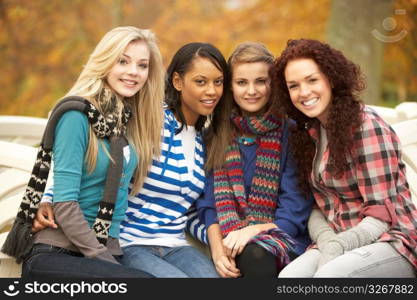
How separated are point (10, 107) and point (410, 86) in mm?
7296

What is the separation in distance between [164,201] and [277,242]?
2.13 ft

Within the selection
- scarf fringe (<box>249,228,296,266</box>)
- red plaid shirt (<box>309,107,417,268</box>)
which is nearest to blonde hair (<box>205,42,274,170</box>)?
scarf fringe (<box>249,228,296,266</box>)

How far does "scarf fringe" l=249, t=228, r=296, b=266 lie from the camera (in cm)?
284

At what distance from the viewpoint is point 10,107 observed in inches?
411

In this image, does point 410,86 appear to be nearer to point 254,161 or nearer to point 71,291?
point 254,161

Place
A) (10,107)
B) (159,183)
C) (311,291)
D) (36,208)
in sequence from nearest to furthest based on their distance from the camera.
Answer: (311,291), (36,208), (159,183), (10,107)

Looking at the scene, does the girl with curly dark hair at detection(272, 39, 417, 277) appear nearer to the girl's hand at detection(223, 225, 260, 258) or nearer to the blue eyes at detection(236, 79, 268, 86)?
the blue eyes at detection(236, 79, 268, 86)

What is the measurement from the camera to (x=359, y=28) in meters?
6.67

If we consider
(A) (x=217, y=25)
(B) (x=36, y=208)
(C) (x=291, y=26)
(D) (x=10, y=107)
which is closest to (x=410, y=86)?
(C) (x=291, y=26)

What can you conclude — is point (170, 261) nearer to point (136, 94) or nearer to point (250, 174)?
point (250, 174)

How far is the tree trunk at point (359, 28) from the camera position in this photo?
261 inches

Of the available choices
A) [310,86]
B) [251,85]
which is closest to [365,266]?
[310,86]

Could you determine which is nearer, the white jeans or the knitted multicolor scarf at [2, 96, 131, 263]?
the white jeans

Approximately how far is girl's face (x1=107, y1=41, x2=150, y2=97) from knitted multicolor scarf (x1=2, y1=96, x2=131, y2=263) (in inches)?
8.9
